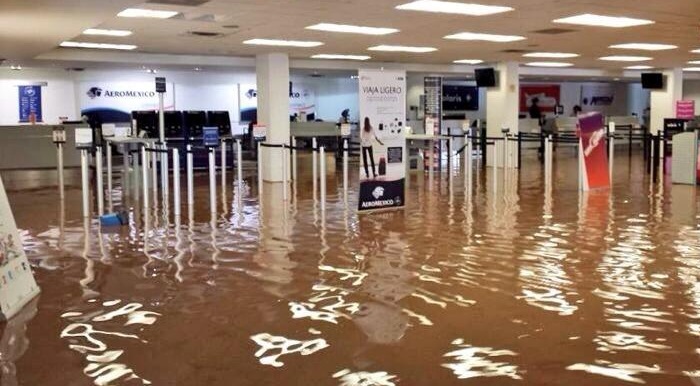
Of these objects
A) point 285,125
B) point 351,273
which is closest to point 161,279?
point 351,273

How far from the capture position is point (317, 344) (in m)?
4.40

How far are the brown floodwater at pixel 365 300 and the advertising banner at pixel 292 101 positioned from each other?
597 inches

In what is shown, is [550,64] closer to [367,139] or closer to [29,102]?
[367,139]

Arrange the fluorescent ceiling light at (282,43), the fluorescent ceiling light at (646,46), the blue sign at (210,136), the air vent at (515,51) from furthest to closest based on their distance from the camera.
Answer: the air vent at (515,51) < the fluorescent ceiling light at (646,46) < the blue sign at (210,136) < the fluorescent ceiling light at (282,43)

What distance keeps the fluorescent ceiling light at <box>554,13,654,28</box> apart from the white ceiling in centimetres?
27

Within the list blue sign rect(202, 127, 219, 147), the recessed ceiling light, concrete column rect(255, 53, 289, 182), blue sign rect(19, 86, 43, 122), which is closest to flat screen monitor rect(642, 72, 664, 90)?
the recessed ceiling light

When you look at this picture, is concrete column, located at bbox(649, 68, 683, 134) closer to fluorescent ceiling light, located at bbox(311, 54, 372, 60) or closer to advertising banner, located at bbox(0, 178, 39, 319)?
fluorescent ceiling light, located at bbox(311, 54, 372, 60)

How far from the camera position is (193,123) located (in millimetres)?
20938

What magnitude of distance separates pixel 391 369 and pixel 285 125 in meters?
12.4

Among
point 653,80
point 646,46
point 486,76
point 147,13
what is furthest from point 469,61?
point 147,13

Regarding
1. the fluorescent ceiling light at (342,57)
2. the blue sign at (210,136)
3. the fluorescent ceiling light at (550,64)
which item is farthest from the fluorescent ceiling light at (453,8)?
the fluorescent ceiling light at (550,64)

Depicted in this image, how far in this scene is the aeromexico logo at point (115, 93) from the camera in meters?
22.6

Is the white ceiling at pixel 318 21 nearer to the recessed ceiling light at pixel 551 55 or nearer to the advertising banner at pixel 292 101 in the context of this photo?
the recessed ceiling light at pixel 551 55

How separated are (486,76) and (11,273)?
15336mm
